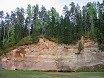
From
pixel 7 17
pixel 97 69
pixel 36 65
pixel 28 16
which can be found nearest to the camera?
pixel 97 69

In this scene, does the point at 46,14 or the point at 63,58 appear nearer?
the point at 63,58

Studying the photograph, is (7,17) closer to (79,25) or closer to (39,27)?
(39,27)

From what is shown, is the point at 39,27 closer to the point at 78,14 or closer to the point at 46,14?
the point at 46,14

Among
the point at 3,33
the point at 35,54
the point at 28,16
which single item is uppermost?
the point at 28,16

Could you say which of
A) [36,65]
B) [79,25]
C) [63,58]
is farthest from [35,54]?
[79,25]

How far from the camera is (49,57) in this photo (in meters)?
65.8

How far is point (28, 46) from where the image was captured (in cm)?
6856

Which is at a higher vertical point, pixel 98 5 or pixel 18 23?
pixel 98 5

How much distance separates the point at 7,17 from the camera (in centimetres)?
9562

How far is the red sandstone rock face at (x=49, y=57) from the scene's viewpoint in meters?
63.7

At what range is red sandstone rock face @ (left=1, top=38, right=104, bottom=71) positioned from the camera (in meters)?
63.7

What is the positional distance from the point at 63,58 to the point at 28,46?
38.9 ft

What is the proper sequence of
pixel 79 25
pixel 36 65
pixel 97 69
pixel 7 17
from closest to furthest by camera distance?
pixel 97 69 < pixel 36 65 < pixel 79 25 < pixel 7 17

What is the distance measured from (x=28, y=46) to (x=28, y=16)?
22.4 m
